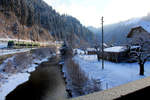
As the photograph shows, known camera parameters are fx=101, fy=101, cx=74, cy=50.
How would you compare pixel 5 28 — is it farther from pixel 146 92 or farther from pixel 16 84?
pixel 146 92

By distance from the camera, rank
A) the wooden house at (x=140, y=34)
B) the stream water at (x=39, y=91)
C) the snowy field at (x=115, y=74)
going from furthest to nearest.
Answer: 1. the wooden house at (x=140, y=34)
2. the snowy field at (x=115, y=74)
3. the stream water at (x=39, y=91)

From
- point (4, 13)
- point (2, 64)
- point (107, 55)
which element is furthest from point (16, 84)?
point (4, 13)

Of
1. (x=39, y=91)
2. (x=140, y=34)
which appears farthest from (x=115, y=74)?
(x=140, y=34)

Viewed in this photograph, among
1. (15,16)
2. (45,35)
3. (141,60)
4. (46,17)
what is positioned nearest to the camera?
(141,60)

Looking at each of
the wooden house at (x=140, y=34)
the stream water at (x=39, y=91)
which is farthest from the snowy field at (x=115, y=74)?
the stream water at (x=39, y=91)

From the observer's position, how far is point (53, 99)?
40.9 ft

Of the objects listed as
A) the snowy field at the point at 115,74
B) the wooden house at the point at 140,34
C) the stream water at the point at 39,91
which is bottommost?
the stream water at the point at 39,91

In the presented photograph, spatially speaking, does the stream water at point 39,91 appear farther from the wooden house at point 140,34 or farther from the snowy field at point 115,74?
the wooden house at point 140,34

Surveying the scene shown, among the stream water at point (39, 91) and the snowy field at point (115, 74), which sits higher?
the snowy field at point (115, 74)

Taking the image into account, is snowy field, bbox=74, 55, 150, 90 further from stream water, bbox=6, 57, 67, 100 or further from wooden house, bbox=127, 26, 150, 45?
stream water, bbox=6, 57, 67, 100

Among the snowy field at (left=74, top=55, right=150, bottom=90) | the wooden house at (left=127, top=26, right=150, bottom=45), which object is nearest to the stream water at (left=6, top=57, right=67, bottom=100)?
the snowy field at (left=74, top=55, right=150, bottom=90)

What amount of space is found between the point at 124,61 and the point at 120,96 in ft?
83.3

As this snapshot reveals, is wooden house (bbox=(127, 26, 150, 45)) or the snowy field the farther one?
wooden house (bbox=(127, 26, 150, 45))

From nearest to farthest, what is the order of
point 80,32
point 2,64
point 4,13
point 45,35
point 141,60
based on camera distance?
point 141,60 < point 2,64 < point 4,13 < point 45,35 < point 80,32
